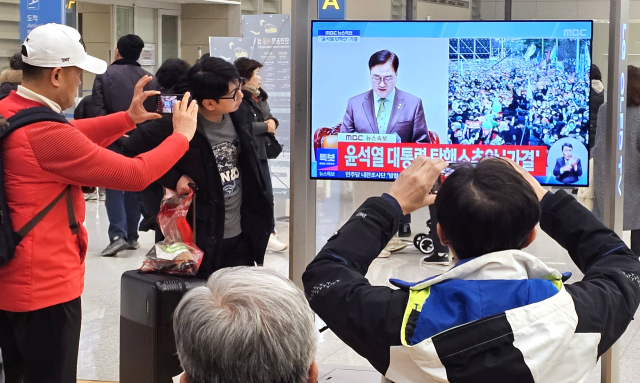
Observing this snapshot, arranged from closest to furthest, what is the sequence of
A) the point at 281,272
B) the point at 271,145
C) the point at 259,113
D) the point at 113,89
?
1. the point at 271,145
2. the point at 259,113
3. the point at 281,272
4. the point at 113,89

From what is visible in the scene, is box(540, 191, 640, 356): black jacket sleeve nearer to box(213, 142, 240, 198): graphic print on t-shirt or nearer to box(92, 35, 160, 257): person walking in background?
box(213, 142, 240, 198): graphic print on t-shirt

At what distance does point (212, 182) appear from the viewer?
2838 mm

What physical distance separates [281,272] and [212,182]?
2.25 m

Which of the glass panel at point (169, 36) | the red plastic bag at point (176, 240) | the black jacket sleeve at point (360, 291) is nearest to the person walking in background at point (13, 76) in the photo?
the red plastic bag at point (176, 240)

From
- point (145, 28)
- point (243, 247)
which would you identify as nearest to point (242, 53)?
point (243, 247)

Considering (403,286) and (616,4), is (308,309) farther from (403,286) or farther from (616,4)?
(616,4)

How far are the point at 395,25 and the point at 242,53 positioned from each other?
4155 millimetres

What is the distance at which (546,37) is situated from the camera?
2.59 metres

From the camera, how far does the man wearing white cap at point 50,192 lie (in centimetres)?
228

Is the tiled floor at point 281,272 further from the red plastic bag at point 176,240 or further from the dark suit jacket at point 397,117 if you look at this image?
the dark suit jacket at point 397,117

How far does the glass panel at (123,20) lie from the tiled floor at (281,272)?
4993 millimetres

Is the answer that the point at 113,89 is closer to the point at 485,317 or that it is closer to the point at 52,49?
the point at 52,49

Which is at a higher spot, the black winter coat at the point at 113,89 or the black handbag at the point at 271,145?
the black winter coat at the point at 113,89

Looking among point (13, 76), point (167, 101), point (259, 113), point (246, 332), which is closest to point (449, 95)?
point (167, 101)
